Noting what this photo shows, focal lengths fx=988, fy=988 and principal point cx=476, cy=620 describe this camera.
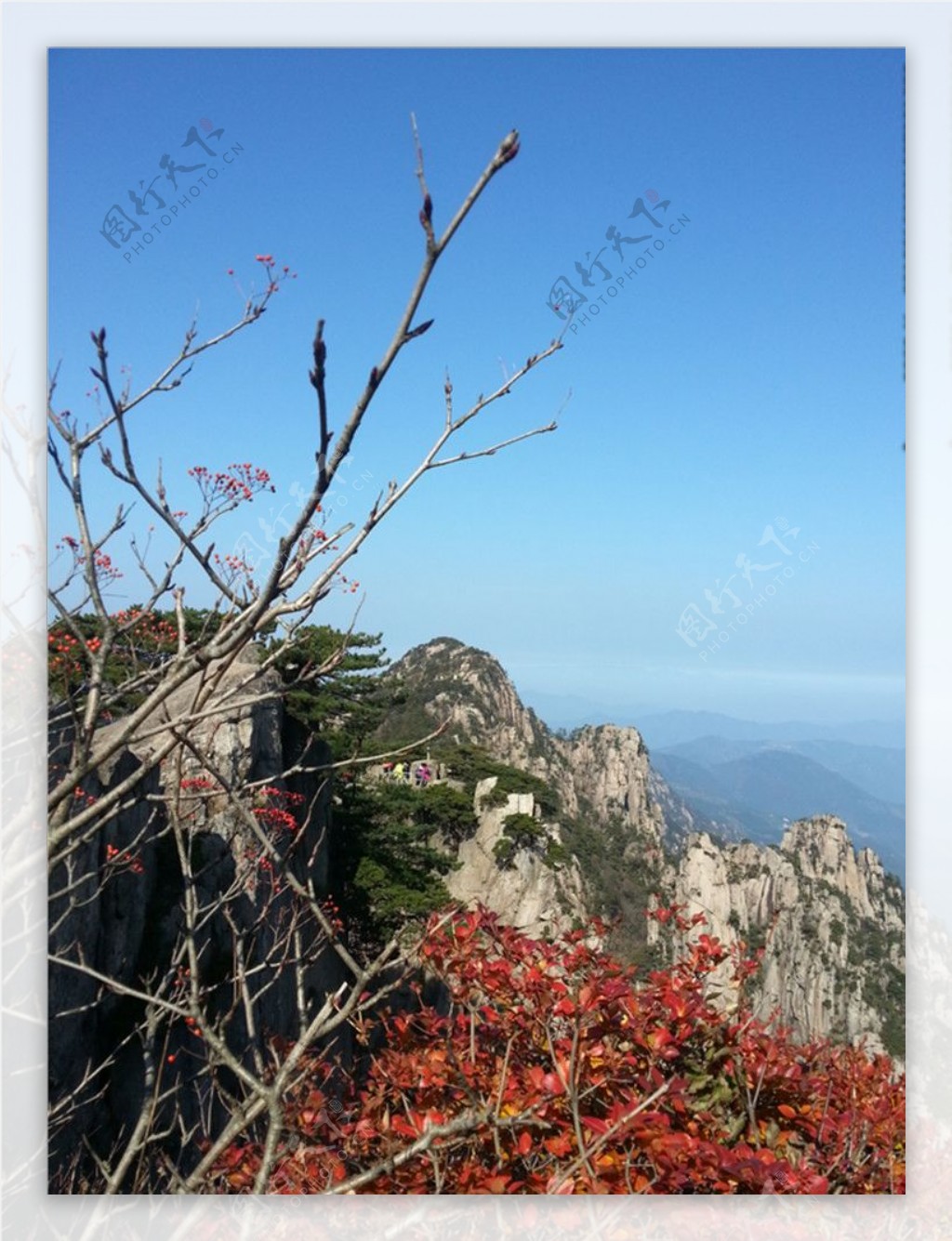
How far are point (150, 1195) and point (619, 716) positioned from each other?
208 cm

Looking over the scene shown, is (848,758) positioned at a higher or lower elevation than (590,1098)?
Result: higher

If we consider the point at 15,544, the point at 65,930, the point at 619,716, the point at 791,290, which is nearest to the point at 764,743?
the point at 619,716

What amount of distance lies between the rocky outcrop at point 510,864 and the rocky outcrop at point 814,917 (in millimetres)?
880

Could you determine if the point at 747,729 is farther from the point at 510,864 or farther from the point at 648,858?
the point at 648,858

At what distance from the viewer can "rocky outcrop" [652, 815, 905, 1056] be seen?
164 inches

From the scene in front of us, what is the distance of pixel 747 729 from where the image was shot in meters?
4.27

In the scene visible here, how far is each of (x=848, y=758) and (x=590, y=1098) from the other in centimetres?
Answer: 253

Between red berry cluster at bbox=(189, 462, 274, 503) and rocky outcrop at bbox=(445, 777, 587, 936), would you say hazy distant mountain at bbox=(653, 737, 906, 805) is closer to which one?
rocky outcrop at bbox=(445, 777, 587, 936)

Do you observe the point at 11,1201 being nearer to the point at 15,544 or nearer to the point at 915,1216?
the point at 15,544

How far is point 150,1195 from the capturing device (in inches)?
81.4

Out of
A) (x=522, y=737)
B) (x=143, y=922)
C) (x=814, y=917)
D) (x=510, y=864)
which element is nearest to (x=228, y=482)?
(x=143, y=922)

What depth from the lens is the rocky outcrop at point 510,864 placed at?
692 centimetres

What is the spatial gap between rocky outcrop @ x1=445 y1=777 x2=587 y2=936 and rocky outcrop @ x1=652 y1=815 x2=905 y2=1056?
0.88 meters

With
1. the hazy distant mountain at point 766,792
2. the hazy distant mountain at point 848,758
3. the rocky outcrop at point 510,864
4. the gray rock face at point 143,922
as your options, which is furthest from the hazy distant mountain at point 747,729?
the rocky outcrop at point 510,864
